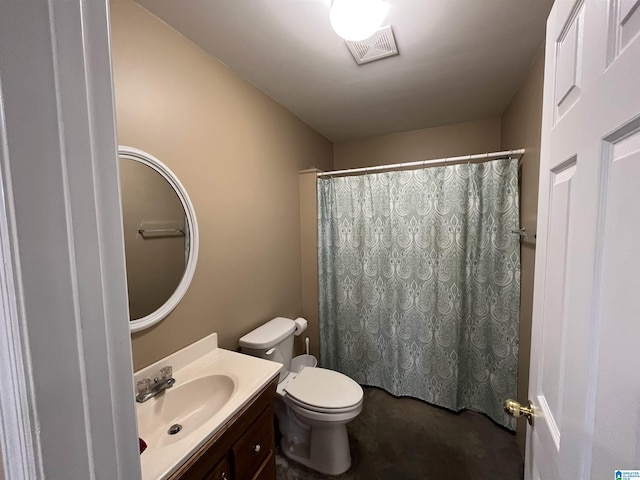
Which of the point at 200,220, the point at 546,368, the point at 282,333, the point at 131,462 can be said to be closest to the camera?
the point at 131,462

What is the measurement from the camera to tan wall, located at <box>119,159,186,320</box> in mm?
1102

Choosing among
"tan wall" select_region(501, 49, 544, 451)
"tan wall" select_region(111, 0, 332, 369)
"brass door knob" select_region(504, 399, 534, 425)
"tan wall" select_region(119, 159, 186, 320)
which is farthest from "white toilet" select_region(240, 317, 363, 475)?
"tan wall" select_region(501, 49, 544, 451)

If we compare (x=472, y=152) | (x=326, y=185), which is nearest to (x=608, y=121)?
(x=326, y=185)

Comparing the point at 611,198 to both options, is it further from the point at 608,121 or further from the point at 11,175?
the point at 11,175

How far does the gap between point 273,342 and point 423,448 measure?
3.83 feet

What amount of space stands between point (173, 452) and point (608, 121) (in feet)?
4.19

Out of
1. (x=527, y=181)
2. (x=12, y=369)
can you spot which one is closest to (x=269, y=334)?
(x=12, y=369)

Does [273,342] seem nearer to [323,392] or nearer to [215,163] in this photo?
[323,392]

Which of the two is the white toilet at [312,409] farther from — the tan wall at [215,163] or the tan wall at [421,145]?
the tan wall at [421,145]

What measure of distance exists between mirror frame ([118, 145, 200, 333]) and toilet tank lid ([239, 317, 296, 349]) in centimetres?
50

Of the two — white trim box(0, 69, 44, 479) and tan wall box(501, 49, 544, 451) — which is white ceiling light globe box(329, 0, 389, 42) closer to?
tan wall box(501, 49, 544, 451)

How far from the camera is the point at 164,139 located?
Answer: 1.21 metres

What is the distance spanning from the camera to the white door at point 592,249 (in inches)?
15.0

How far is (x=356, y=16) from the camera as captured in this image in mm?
1057
